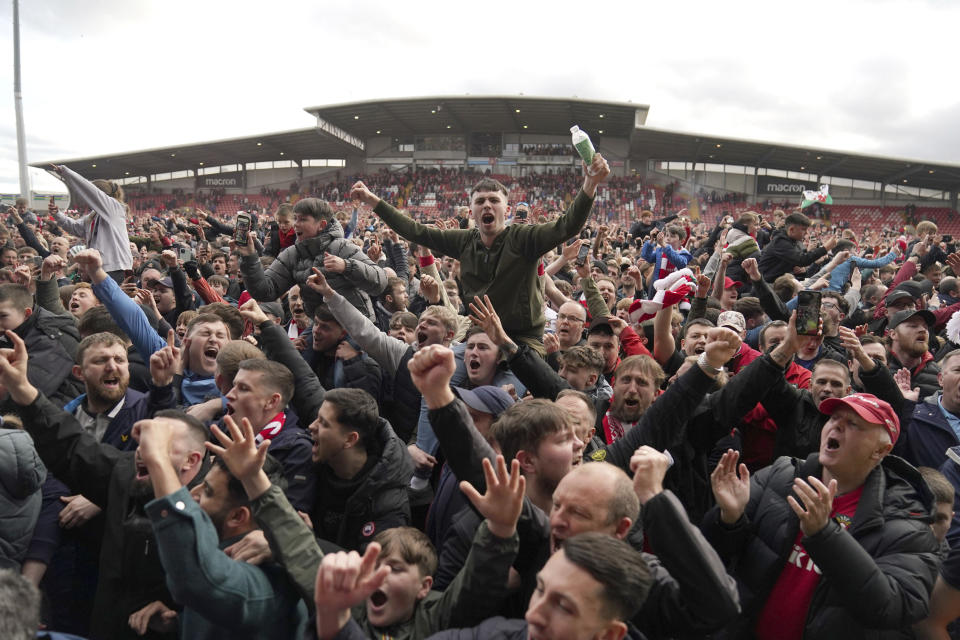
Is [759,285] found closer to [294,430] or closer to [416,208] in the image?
[294,430]

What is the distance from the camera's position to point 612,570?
4.90 feet

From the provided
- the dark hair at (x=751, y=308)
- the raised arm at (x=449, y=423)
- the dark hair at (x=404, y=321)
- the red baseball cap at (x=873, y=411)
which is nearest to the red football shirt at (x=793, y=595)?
the red baseball cap at (x=873, y=411)

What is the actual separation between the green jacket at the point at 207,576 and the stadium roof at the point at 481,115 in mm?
29289

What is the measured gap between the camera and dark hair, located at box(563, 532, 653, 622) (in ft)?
4.90

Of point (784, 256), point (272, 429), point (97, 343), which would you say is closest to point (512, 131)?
point (784, 256)

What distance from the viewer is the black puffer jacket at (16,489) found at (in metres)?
2.28

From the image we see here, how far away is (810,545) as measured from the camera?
1888 millimetres

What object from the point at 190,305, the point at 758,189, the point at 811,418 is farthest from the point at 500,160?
the point at 811,418

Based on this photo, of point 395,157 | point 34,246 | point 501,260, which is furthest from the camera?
point 395,157

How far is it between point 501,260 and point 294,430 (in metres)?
1.66

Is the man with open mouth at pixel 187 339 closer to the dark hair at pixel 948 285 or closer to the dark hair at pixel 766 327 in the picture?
the dark hair at pixel 766 327

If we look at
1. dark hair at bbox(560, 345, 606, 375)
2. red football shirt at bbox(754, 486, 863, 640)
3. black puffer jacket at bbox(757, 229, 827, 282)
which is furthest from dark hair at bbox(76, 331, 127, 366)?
black puffer jacket at bbox(757, 229, 827, 282)

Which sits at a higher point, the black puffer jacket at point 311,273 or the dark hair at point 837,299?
the black puffer jacket at point 311,273

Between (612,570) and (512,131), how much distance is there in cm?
3492
